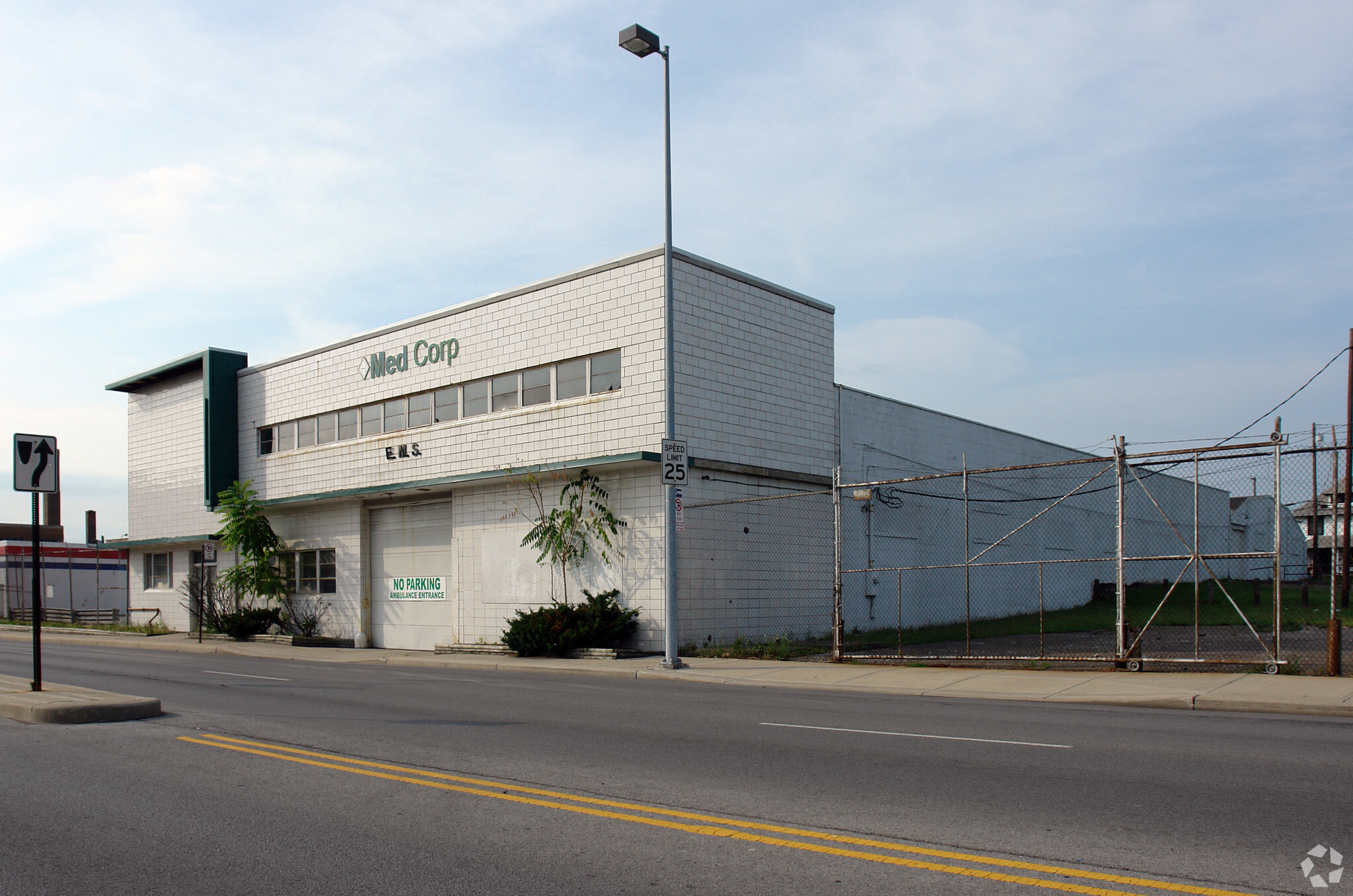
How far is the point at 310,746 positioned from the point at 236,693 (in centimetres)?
586

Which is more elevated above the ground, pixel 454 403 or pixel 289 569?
pixel 454 403

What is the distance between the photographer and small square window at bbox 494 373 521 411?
24984 mm

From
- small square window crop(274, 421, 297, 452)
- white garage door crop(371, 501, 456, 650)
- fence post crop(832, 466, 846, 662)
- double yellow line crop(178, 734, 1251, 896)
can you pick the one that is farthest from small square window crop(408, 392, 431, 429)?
double yellow line crop(178, 734, 1251, 896)

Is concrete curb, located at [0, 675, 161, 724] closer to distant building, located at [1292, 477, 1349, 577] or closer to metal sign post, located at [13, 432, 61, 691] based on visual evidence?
metal sign post, located at [13, 432, 61, 691]

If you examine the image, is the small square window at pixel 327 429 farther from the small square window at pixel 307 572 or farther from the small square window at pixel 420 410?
the small square window at pixel 420 410

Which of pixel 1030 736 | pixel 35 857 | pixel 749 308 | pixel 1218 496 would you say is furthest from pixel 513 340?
pixel 1218 496

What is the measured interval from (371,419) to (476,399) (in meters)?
4.75

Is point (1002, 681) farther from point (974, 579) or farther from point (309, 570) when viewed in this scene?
point (309, 570)

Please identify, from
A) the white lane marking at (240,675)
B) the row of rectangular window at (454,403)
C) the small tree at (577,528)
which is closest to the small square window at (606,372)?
the row of rectangular window at (454,403)

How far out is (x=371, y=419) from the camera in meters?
29.1

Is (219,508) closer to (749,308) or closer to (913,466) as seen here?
(749,308)

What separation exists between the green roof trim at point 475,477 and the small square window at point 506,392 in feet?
5.31

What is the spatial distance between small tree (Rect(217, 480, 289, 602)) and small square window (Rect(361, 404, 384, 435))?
5.24 meters

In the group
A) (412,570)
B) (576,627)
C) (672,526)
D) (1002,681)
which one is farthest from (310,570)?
(1002,681)
